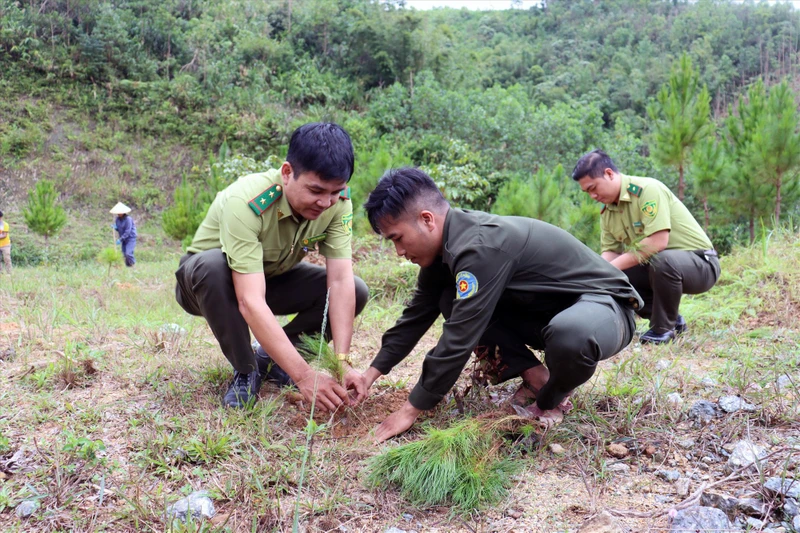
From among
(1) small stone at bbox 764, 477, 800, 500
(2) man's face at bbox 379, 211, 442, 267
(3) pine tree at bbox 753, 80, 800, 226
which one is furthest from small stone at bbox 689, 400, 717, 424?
(3) pine tree at bbox 753, 80, 800, 226

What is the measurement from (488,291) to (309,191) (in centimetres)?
77

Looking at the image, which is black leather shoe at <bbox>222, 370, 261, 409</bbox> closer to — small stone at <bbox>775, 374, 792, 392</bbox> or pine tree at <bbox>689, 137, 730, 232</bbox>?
small stone at <bbox>775, 374, 792, 392</bbox>

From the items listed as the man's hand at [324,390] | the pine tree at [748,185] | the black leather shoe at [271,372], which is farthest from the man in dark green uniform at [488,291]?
the pine tree at [748,185]

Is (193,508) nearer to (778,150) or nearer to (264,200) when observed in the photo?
(264,200)

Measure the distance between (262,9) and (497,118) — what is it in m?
12.4

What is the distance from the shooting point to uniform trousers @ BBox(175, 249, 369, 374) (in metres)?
2.33

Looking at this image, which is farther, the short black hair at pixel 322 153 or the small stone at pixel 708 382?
the small stone at pixel 708 382

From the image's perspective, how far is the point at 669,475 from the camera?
6.22ft

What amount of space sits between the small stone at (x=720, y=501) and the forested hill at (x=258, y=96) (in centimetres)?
875

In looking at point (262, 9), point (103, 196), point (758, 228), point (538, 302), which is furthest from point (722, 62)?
point (538, 302)

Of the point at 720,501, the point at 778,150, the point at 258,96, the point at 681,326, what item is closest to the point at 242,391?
the point at 720,501

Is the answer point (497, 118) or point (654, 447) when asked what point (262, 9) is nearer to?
point (497, 118)

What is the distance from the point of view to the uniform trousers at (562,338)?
1.99m

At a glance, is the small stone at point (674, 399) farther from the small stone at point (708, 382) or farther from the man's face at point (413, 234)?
the man's face at point (413, 234)
